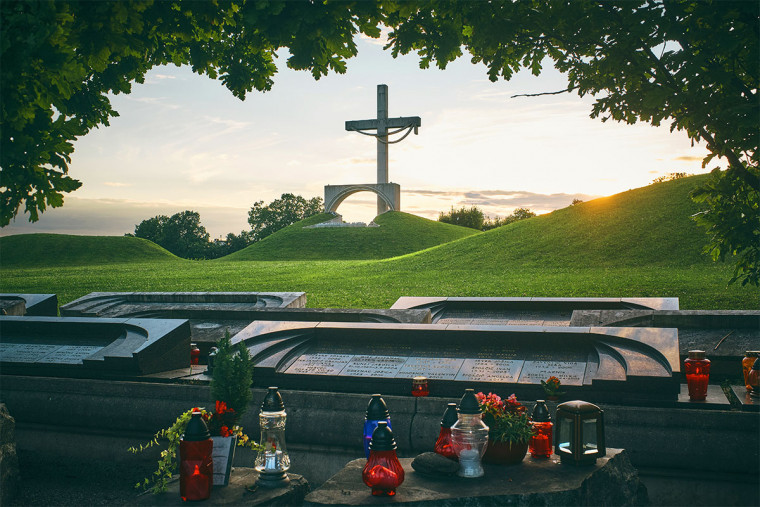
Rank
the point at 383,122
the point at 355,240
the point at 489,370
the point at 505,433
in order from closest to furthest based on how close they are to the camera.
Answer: the point at 505,433, the point at 489,370, the point at 383,122, the point at 355,240

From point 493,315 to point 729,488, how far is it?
6162 mm

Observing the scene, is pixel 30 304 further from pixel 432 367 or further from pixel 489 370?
pixel 489 370

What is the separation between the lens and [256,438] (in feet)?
22.6

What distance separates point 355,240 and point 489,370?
44357mm

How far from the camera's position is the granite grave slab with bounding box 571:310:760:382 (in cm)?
780

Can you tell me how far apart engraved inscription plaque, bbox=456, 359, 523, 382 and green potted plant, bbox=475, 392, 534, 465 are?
202 cm

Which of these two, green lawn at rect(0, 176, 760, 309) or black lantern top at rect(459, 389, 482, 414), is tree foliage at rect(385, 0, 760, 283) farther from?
green lawn at rect(0, 176, 760, 309)

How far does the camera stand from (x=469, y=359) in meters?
7.30

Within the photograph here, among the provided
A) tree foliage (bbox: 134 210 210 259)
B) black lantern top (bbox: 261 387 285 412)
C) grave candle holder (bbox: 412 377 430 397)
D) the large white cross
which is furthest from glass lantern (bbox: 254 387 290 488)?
tree foliage (bbox: 134 210 210 259)

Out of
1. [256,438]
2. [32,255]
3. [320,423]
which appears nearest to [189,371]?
[256,438]

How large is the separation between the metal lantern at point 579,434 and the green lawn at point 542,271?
13222 millimetres

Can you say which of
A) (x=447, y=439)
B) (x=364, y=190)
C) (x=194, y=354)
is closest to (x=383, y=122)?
(x=364, y=190)

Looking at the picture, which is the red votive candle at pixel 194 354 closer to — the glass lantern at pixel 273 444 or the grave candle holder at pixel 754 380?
the glass lantern at pixel 273 444

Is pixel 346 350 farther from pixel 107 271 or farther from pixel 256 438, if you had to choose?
pixel 107 271
